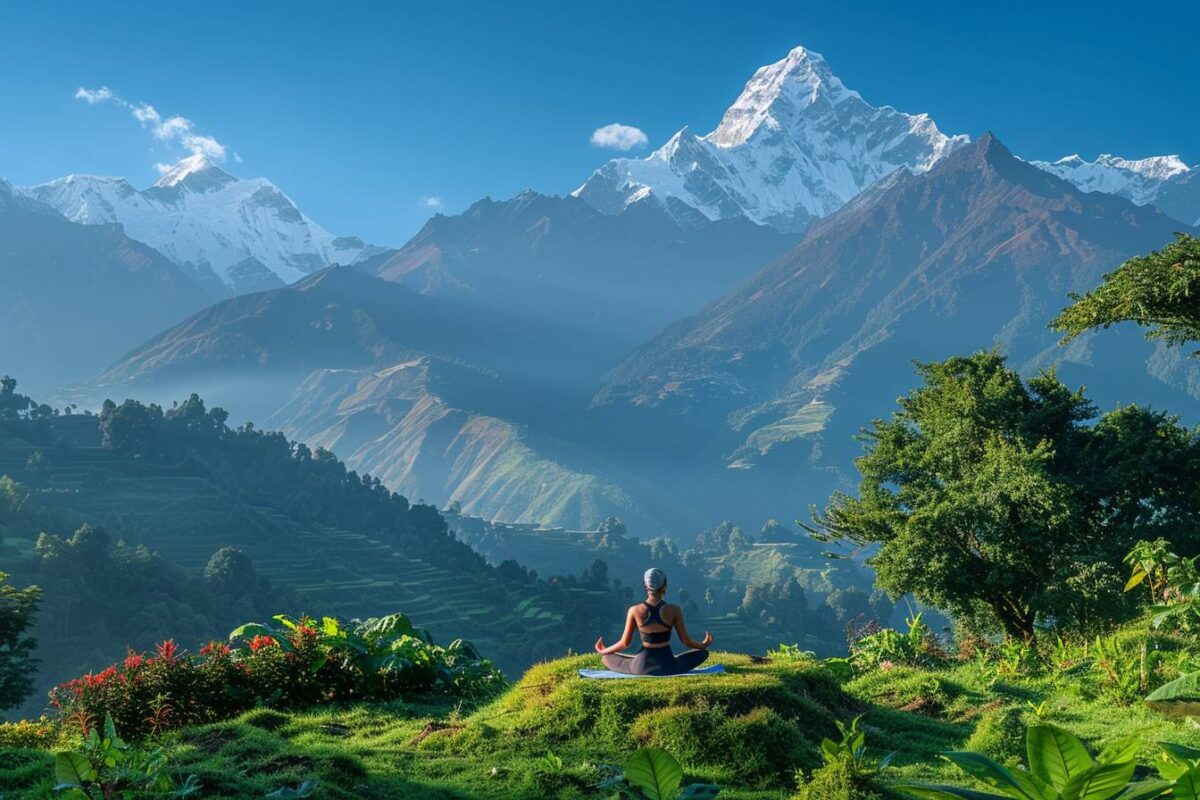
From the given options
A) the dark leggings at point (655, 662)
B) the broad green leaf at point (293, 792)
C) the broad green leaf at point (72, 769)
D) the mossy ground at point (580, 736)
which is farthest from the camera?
the dark leggings at point (655, 662)

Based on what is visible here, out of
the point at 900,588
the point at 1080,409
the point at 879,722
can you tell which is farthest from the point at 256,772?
the point at 1080,409

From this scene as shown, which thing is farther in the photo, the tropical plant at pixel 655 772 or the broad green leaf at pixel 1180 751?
the tropical plant at pixel 655 772

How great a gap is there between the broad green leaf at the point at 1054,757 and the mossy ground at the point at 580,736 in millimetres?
4084

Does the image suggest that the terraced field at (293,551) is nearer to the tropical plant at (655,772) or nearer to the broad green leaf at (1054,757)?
the tropical plant at (655,772)

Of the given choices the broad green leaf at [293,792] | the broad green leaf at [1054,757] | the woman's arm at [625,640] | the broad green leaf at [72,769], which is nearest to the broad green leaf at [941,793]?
the broad green leaf at [1054,757]

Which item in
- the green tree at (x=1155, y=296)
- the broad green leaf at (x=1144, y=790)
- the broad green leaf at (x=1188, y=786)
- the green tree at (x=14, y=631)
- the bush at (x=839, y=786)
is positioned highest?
the green tree at (x=1155, y=296)

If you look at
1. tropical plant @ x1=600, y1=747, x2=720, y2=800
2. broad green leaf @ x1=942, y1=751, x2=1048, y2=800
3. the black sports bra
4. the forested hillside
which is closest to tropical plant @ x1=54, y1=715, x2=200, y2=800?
tropical plant @ x1=600, y1=747, x2=720, y2=800

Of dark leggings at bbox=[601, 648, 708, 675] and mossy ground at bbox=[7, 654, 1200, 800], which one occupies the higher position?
dark leggings at bbox=[601, 648, 708, 675]

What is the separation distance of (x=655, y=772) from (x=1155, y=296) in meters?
20.0

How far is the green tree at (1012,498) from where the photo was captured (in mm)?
21391

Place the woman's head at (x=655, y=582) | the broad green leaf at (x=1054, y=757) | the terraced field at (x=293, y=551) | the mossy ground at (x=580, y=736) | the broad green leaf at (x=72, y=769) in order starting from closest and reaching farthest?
the broad green leaf at (x=1054, y=757), the broad green leaf at (x=72, y=769), the mossy ground at (x=580, y=736), the woman's head at (x=655, y=582), the terraced field at (x=293, y=551)

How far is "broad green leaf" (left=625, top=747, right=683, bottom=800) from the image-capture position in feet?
11.9

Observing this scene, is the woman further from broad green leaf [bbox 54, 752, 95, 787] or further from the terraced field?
the terraced field

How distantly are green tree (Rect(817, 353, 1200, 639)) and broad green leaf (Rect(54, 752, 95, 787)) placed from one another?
19.1 meters
